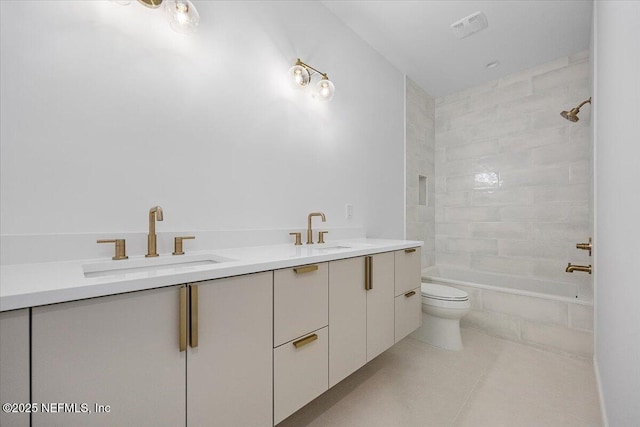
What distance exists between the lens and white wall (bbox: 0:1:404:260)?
3.03 feet

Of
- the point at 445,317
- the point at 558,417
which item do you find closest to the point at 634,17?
the point at 558,417

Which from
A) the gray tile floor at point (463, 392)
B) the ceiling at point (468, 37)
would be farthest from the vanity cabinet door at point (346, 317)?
the ceiling at point (468, 37)

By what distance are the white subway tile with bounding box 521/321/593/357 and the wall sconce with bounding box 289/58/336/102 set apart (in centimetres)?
231

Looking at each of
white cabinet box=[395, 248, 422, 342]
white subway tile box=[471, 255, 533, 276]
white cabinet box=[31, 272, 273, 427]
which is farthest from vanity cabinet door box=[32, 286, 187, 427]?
white subway tile box=[471, 255, 533, 276]

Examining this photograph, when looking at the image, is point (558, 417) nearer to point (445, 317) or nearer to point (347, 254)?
point (445, 317)

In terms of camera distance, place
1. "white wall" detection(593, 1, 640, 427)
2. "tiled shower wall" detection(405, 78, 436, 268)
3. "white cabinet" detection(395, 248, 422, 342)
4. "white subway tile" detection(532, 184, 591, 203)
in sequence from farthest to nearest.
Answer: "tiled shower wall" detection(405, 78, 436, 268) < "white subway tile" detection(532, 184, 591, 203) < "white cabinet" detection(395, 248, 422, 342) < "white wall" detection(593, 1, 640, 427)

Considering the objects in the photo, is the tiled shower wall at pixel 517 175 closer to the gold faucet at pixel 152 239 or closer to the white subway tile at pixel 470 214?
the white subway tile at pixel 470 214

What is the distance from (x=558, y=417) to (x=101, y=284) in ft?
6.60

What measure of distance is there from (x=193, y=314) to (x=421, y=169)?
9.41 feet

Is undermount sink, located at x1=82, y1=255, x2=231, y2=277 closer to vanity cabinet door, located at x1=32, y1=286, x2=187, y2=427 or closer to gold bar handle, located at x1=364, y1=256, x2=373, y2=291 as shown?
vanity cabinet door, located at x1=32, y1=286, x2=187, y2=427

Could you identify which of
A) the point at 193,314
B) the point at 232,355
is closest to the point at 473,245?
the point at 232,355

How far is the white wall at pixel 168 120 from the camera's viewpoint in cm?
92

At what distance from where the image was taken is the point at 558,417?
1.34 metres

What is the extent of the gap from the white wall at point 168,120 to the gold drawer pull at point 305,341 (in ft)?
2.22
